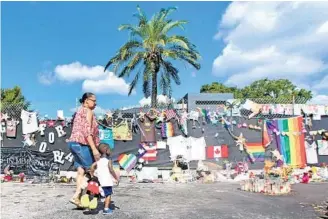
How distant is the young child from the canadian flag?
5.99 metres

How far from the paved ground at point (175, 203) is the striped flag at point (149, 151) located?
221 centimetres

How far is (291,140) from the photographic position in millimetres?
11742

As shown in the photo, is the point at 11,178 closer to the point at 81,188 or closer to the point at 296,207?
the point at 81,188

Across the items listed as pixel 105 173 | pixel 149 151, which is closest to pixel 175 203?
pixel 105 173

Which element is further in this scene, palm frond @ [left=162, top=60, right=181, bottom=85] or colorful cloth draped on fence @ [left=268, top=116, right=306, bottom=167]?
palm frond @ [left=162, top=60, right=181, bottom=85]

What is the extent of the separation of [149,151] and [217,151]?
1.95m

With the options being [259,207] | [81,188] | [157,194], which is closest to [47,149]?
[157,194]

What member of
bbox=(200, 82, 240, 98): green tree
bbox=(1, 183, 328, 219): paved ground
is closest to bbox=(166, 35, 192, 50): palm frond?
bbox=(1, 183, 328, 219): paved ground

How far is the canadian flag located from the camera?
11422 millimetres

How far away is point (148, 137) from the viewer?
11.4 meters

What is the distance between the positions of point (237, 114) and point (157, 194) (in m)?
4.76

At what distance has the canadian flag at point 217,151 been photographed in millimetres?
11422

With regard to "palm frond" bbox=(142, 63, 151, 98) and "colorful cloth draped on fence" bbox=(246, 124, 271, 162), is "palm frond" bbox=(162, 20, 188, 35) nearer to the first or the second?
"palm frond" bbox=(142, 63, 151, 98)

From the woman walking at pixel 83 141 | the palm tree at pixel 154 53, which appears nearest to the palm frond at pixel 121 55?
the palm tree at pixel 154 53
